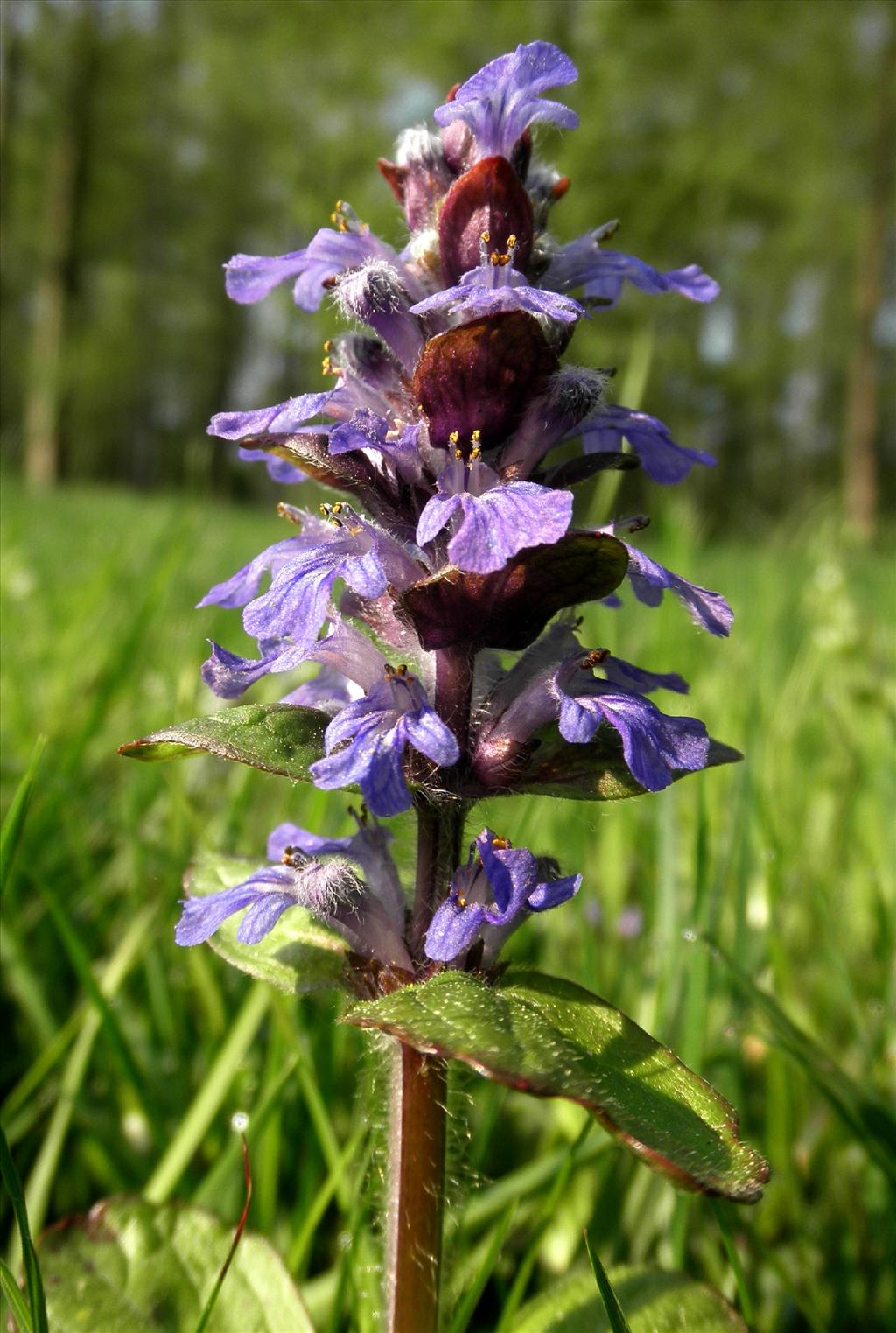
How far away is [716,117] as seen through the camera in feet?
54.7

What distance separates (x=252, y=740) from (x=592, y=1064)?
312 mm

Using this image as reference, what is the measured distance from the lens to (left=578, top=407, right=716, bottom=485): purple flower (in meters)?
0.90

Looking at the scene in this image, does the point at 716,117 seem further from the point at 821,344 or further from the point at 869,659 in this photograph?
the point at 869,659

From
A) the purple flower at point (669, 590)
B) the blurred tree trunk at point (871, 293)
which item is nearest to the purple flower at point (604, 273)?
the purple flower at point (669, 590)

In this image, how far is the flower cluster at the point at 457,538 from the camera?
73 cm

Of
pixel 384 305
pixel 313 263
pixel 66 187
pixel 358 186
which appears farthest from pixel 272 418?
pixel 66 187

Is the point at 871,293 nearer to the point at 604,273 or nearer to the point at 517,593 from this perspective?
the point at 604,273

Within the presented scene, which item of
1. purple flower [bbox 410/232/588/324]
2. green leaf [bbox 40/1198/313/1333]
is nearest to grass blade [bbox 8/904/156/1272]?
green leaf [bbox 40/1198/313/1333]

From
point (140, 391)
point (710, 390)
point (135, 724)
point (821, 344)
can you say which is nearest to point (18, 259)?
point (140, 391)

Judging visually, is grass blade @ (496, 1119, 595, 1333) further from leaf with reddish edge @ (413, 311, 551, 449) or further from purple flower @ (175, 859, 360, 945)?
leaf with reddish edge @ (413, 311, 551, 449)

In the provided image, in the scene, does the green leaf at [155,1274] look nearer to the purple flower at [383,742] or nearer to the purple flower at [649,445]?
the purple flower at [383,742]

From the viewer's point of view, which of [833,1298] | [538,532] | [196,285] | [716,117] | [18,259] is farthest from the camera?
[196,285]

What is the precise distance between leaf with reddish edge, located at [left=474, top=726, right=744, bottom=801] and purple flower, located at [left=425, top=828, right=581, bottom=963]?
51 mm

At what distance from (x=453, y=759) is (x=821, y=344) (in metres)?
27.5
